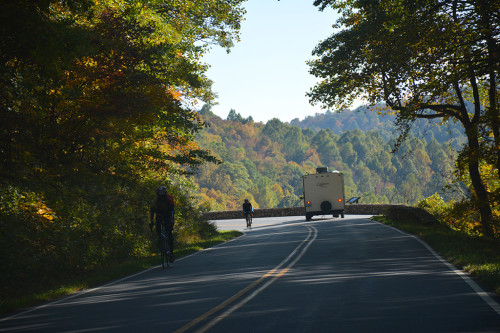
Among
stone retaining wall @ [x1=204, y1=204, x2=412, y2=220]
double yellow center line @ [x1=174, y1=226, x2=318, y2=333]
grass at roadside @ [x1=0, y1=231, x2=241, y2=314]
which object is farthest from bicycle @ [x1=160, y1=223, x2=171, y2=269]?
stone retaining wall @ [x1=204, y1=204, x2=412, y2=220]

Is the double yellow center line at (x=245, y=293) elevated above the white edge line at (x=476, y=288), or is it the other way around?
the double yellow center line at (x=245, y=293)

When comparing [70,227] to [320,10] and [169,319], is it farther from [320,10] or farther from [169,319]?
[320,10]

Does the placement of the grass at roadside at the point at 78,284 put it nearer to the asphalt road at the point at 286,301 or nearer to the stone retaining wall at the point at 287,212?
the asphalt road at the point at 286,301

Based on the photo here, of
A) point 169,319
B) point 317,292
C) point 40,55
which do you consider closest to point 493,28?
point 317,292

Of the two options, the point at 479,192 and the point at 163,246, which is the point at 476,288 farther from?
the point at 479,192

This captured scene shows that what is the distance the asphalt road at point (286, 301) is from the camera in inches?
291

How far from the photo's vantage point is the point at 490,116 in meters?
17.8

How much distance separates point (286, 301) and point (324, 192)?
104ft

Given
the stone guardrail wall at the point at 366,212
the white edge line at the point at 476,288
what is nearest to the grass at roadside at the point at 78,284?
the white edge line at the point at 476,288

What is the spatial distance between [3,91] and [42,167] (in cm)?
298

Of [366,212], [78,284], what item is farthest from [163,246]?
[366,212]

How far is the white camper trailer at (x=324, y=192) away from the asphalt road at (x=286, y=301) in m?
25.5

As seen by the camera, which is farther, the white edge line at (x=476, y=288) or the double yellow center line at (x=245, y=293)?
the white edge line at (x=476, y=288)

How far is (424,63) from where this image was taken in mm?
18125
